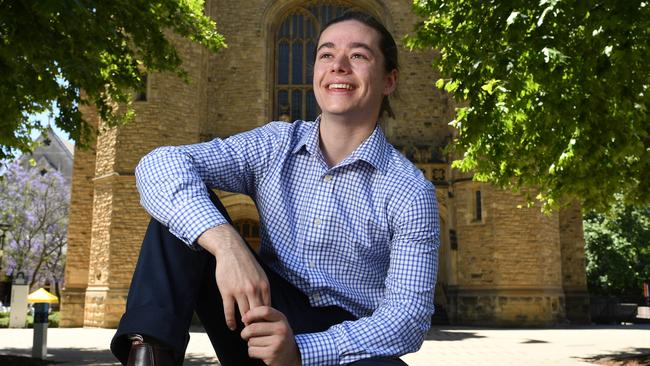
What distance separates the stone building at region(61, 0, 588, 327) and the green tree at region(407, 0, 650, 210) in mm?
7535

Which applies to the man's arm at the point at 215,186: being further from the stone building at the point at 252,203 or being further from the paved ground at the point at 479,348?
the stone building at the point at 252,203

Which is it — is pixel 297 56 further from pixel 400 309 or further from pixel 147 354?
pixel 147 354

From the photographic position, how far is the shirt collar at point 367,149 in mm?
2160

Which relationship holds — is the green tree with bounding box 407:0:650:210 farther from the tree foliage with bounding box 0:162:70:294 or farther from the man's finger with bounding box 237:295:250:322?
the tree foliage with bounding box 0:162:70:294

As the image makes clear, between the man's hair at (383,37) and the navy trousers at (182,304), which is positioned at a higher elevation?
the man's hair at (383,37)

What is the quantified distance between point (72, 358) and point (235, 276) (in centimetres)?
880

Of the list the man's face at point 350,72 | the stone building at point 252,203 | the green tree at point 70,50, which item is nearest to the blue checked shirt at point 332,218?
the man's face at point 350,72

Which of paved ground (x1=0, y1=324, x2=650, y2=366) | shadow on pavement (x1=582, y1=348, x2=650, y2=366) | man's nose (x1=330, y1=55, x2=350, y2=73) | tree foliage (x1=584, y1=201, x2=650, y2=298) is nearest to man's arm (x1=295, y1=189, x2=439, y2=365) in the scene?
man's nose (x1=330, y1=55, x2=350, y2=73)

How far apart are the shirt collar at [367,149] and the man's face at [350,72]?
81 millimetres

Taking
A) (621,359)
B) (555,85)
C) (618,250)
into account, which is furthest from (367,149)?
(618,250)

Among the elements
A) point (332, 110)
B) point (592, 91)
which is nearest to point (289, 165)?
point (332, 110)

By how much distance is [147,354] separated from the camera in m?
1.60

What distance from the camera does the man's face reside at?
2162 mm

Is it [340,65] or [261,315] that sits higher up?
[340,65]
